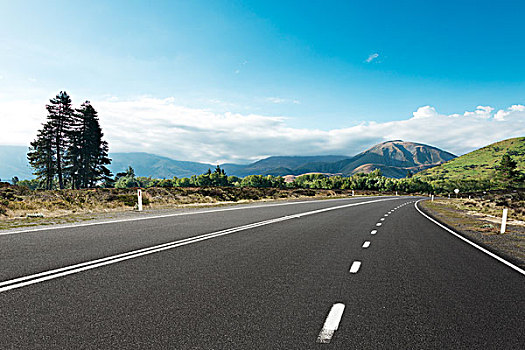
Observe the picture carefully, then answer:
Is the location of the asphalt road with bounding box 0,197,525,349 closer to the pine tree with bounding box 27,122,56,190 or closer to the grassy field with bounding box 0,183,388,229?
the grassy field with bounding box 0,183,388,229

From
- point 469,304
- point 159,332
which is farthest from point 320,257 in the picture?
point 159,332

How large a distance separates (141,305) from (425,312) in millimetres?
3290

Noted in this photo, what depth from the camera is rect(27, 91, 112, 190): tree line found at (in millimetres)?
58281

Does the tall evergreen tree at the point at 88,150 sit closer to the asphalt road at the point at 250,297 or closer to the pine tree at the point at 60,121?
the pine tree at the point at 60,121

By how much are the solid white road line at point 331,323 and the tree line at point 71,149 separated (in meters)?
60.1

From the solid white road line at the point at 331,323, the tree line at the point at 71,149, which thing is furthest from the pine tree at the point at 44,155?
the solid white road line at the point at 331,323

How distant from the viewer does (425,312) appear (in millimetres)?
4211

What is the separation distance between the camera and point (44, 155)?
6419cm

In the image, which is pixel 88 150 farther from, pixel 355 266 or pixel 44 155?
pixel 355 266

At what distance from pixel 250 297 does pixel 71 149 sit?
216ft

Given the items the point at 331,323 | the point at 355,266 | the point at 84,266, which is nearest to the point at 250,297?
the point at 331,323

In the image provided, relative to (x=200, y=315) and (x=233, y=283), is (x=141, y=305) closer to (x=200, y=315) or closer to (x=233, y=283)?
(x=200, y=315)

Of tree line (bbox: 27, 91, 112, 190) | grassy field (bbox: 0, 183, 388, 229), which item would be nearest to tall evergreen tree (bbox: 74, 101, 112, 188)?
tree line (bbox: 27, 91, 112, 190)

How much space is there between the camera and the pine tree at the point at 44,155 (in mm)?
58000
